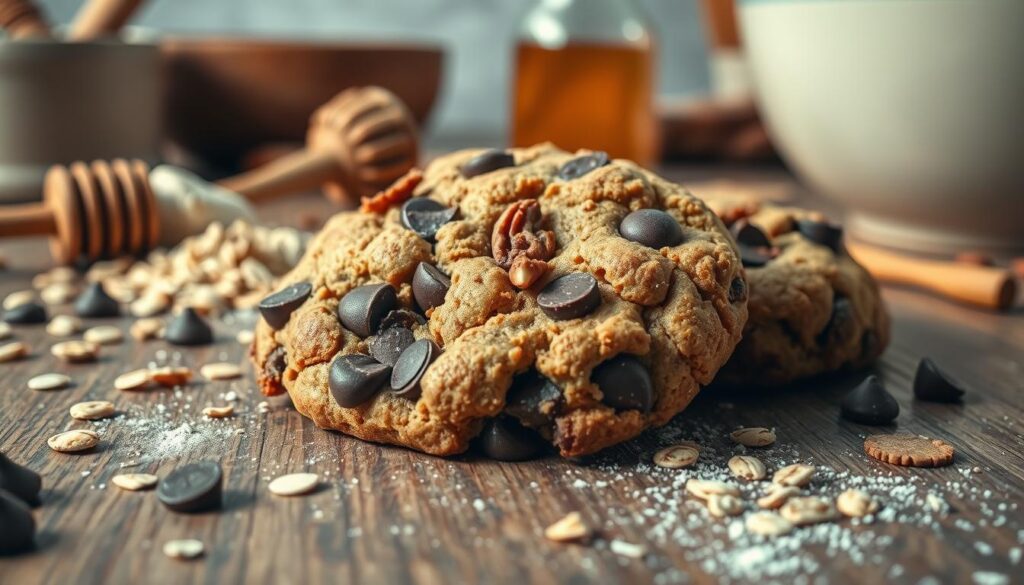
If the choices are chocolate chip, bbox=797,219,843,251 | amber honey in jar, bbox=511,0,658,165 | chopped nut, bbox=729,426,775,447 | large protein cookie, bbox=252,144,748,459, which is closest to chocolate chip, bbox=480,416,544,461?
large protein cookie, bbox=252,144,748,459

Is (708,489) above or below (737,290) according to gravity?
below

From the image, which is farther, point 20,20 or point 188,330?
point 20,20

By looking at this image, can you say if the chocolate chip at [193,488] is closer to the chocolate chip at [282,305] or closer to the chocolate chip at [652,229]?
the chocolate chip at [282,305]

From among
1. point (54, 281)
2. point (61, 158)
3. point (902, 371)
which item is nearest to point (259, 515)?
point (902, 371)

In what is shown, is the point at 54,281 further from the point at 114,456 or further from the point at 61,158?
the point at 114,456

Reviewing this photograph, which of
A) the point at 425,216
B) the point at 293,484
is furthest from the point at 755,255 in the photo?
the point at 293,484

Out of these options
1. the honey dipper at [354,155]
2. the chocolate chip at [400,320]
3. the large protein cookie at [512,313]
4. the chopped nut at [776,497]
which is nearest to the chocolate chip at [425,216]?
the large protein cookie at [512,313]

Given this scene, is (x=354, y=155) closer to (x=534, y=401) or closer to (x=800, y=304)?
(x=800, y=304)
